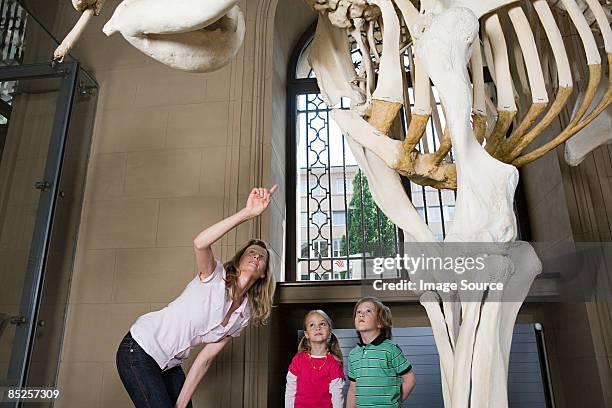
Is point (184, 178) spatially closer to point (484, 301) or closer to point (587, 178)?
point (484, 301)

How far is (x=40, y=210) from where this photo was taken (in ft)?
7.84

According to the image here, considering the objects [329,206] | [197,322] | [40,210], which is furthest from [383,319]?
[40,210]

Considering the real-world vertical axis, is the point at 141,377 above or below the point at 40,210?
below

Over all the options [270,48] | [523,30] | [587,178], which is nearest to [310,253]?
[270,48]

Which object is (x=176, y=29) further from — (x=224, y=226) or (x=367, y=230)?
(x=367, y=230)

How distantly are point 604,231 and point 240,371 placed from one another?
6.67 ft

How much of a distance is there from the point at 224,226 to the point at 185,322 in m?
0.39

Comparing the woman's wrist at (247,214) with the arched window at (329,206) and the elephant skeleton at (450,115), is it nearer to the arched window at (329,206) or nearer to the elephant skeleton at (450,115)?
the elephant skeleton at (450,115)

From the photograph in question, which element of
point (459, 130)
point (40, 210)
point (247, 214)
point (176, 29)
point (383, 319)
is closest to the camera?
point (176, 29)

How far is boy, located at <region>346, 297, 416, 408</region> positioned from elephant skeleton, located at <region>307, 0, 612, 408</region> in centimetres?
73

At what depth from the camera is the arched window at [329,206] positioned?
3.03 metres

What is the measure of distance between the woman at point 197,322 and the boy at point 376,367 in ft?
1.43

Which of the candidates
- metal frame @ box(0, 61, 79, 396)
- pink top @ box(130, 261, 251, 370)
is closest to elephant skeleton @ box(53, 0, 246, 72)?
pink top @ box(130, 261, 251, 370)

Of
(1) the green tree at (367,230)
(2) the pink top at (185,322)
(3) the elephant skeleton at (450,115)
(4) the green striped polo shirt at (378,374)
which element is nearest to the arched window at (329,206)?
(1) the green tree at (367,230)
